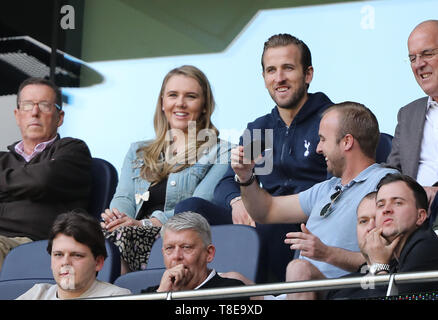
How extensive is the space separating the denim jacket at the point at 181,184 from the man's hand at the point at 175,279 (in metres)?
0.93

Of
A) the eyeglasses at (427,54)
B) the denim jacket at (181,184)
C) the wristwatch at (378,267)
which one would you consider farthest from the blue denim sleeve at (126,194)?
the wristwatch at (378,267)

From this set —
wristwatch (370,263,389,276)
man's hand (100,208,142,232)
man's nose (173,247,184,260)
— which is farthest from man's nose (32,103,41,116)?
wristwatch (370,263,389,276)

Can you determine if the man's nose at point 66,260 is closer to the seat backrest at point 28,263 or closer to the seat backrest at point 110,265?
the seat backrest at point 110,265

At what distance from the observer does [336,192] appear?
3420 millimetres

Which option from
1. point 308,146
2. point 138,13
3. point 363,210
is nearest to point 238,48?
point 138,13

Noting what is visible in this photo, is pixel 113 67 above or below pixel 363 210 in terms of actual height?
above

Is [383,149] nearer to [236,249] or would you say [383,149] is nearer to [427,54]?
[427,54]

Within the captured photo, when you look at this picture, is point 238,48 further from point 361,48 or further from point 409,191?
point 409,191

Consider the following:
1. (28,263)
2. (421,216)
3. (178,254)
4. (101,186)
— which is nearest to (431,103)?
(421,216)

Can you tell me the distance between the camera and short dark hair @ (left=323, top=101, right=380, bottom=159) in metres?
3.43

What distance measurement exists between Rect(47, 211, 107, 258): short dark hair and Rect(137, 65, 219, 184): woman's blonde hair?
765 mm

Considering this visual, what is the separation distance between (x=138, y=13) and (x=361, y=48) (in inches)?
55.2

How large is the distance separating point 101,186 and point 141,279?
1.02 meters

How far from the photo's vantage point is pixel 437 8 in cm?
459
